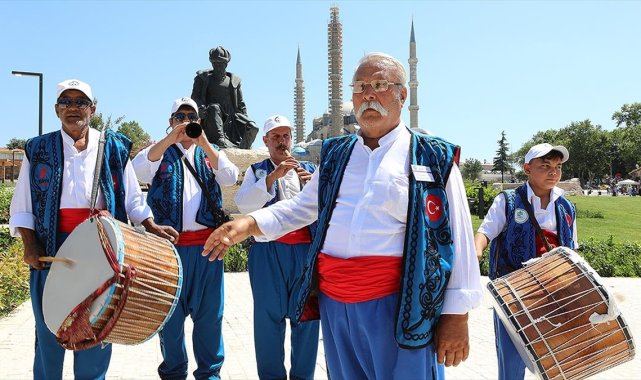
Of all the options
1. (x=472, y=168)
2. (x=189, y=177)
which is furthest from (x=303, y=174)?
(x=472, y=168)

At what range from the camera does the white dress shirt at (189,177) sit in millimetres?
4434

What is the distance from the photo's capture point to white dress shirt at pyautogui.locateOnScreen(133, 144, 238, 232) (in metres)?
4.43

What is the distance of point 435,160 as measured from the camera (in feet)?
8.37

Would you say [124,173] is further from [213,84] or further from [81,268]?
[213,84]

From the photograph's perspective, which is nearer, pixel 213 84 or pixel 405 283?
pixel 405 283

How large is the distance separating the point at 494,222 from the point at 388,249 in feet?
6.20

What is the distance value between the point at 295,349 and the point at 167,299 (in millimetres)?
1430

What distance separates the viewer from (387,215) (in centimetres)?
253

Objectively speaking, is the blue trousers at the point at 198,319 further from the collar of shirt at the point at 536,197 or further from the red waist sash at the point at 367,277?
the collar of shirt at the point at 536,197

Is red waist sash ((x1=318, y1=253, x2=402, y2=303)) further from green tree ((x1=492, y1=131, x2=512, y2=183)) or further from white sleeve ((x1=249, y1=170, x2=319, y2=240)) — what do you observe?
green tree ((x1=492, y1=131, x2=512, y2=183))

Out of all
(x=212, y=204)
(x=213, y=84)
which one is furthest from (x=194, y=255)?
(x=213, y=84)

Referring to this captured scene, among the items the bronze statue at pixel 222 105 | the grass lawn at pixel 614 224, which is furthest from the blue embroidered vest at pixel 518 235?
the grass lawn at pixel 614 224

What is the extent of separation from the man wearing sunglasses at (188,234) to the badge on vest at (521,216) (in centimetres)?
209

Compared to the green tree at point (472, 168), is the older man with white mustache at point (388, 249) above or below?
below
